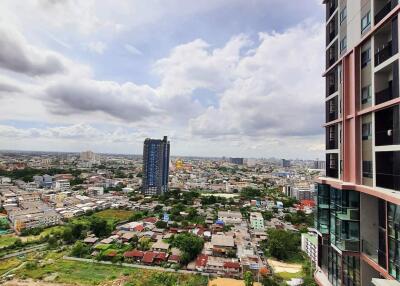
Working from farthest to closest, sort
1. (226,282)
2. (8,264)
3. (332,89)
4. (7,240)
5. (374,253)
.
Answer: (7,240)
(8,264)
(226,282)
(332,89)
(374,253)

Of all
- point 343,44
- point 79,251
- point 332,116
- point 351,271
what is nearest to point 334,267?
point 351,271

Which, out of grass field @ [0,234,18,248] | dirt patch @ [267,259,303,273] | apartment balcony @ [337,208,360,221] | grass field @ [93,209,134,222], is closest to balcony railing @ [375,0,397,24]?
apartment balcony @ [337,208,360,221]

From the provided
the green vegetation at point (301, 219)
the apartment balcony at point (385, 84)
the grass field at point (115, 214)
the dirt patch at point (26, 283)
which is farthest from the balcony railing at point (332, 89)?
the grass field at point (115, 214)

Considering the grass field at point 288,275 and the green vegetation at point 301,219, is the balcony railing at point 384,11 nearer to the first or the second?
the grass field at point 288,275

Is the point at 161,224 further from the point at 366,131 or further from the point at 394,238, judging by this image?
the point at 394,238

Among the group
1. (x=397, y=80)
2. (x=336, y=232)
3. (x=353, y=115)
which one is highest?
(x=397, y=80)

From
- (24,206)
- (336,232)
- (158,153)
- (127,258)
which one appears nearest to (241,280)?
(127,258)

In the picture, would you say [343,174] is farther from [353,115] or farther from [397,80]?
[397,80]
